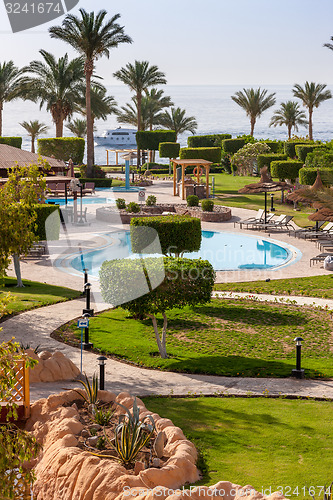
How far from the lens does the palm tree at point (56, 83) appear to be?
194ft

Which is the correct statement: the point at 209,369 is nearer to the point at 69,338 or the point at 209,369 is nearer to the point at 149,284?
the point at 149,284

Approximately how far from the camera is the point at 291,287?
21641mm

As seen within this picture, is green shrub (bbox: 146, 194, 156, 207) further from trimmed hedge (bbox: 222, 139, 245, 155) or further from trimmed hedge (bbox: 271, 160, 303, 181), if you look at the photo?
trimmed hedge (bbox: 222, 139, 245, 155)

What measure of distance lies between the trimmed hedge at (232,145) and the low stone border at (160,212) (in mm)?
23723

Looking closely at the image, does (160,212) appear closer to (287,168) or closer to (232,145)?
(287,168)

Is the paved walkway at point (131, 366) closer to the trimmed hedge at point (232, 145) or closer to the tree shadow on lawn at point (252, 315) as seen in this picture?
the tree shadow on lawn at point (252, 315)

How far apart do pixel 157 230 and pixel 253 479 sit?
1375 cm

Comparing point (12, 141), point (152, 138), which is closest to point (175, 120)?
point (152, 138)

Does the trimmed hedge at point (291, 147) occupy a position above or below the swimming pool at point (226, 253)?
above

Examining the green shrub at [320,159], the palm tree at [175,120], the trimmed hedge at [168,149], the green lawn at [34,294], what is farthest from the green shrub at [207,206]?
the palm tree at [175,120]

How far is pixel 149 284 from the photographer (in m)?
14.7

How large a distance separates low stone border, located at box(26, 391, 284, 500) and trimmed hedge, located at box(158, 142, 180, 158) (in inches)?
2144

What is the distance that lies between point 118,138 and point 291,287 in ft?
497

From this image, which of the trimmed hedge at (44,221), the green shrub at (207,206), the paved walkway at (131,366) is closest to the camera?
the paved walkway at (131,366)
